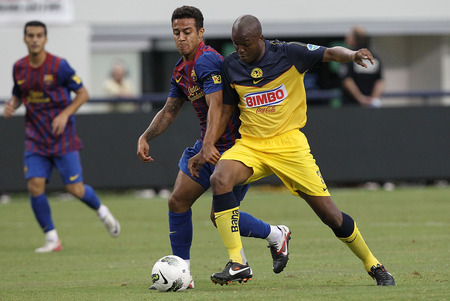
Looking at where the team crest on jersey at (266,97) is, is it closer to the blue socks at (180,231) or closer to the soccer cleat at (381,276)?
the blue socks at (180,231)

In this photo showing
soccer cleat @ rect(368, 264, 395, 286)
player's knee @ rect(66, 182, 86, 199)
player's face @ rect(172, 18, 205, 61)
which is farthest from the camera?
player's knee @ rect(66, 182, 86, 199)

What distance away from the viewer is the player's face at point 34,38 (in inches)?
422

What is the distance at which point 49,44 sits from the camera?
19.7 meters

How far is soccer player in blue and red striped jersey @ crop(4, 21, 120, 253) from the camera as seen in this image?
426 inches

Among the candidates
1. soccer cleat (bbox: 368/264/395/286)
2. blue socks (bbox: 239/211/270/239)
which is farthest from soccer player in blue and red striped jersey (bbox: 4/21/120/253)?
soccer cleat (bbox: 368/264/395/286)

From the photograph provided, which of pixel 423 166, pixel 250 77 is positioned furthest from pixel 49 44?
pixel 250 77

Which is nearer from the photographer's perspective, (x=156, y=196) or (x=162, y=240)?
(x=162, y=240)

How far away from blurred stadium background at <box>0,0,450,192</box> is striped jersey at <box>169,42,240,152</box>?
911 cm

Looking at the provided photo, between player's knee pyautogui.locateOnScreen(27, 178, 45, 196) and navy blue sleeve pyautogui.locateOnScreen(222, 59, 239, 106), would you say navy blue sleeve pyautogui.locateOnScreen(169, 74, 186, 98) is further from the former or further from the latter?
player's knee pyautogui.locateOnScreen(27, 178, 45, 196)

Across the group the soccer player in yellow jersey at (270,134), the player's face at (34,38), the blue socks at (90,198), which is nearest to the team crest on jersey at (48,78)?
the player's face at (34,38)

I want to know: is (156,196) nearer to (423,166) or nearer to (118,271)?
(423,166)

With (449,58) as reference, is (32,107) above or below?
above

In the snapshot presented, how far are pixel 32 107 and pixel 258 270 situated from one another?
4040 mm

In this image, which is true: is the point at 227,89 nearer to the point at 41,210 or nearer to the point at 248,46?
the point at 248,46
